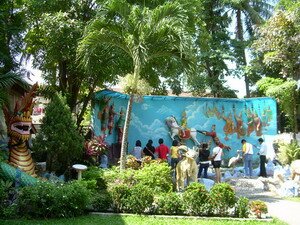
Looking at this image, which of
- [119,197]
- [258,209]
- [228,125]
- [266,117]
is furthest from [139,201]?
[266,117]

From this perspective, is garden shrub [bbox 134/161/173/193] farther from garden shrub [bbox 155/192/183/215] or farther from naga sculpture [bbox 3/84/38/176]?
naga sculpture [bbox 3/84/38/176]

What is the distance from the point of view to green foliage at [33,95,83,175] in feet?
36.7

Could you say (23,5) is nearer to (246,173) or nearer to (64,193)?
(64,193)

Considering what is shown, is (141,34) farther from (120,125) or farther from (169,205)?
(120,125)

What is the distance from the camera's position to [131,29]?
10312 mm

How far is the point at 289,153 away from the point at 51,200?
35.9ft

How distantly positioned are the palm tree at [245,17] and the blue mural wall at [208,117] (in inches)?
193

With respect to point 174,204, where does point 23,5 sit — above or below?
above

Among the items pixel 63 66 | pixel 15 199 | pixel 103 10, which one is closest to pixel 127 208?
pixel 15 199

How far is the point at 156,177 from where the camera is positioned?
9.98m

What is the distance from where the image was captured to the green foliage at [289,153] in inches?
616

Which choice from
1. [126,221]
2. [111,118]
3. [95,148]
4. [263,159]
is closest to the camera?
[126,221]

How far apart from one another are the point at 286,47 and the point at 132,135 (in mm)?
7609

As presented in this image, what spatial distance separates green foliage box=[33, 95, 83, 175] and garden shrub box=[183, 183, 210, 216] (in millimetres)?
4374
